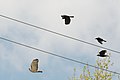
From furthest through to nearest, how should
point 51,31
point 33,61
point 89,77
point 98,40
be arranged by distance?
point 89,77, point 98,40, point 33,61, point 51,31

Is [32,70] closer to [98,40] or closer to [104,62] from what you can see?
[98,40]

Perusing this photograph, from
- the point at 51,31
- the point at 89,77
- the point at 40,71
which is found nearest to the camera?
the point at 51,31

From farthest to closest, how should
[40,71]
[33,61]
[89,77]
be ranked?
[89,77] → [33,61] → [40,71]

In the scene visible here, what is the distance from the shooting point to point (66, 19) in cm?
1309

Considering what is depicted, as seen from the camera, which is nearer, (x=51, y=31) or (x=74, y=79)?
(x=51, y=31)

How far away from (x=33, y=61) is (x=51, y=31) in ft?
6.50

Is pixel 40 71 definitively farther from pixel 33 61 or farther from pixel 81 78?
pixel 81 78

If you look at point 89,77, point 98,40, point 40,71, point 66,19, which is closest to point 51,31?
point 40,71

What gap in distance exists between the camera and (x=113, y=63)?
2380 centimetres

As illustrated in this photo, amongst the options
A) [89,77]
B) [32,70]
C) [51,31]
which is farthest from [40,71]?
[89,77]

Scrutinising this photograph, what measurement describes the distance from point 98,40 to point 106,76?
9.32 m

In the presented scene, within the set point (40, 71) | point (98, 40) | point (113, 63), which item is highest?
point (113, 63)

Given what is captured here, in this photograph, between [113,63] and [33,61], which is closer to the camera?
[33,61]

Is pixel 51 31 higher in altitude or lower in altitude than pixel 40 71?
higher
